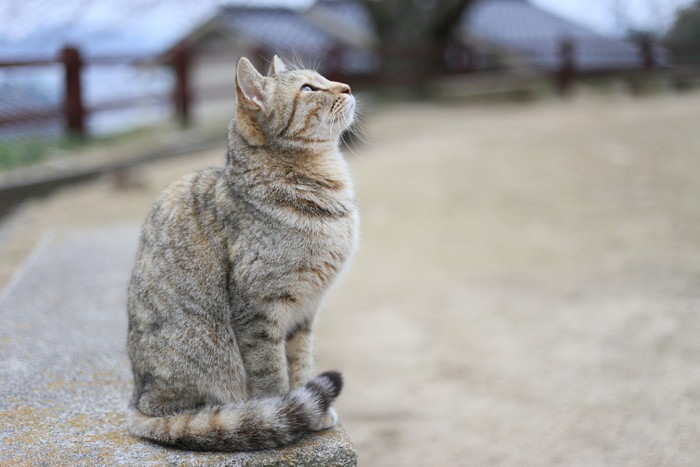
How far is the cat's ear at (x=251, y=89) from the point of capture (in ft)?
7.52

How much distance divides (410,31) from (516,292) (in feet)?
34.8

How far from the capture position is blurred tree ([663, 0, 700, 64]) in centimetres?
1591

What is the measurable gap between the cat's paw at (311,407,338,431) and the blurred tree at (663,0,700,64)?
16.1 m

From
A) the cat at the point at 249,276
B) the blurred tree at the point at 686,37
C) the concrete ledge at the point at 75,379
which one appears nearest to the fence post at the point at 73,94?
the concrete ledge at the point at 75,379

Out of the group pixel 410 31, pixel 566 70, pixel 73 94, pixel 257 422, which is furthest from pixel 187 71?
pixel 257 422

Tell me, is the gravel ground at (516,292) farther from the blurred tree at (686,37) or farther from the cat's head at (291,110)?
the blurred tree at (686,37)

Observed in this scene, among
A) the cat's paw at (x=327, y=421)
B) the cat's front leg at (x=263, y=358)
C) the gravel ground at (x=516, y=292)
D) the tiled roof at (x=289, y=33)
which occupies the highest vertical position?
the tiled roof at (x=289, y=33)

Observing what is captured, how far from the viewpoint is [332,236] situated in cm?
235

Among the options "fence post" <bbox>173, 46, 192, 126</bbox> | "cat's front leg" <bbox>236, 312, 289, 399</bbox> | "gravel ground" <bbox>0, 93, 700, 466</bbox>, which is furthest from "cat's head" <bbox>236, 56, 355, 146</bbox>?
"fence post" <bbox>173, 46, 192, 126</bbox>

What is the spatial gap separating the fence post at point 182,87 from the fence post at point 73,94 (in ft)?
7.04

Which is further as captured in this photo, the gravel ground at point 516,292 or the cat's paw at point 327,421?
the gravel ground at point 516,292

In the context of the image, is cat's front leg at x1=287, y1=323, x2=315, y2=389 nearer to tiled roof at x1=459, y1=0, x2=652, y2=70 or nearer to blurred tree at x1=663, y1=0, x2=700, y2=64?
tiled roof at x1=459, y1=0, x2=652, y2=70

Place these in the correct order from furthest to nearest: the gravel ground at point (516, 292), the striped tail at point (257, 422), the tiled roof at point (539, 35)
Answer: the tiled roof at point (539, 35) → the gravel ground at point (516, 292) → the striped tail at point (257, 422)

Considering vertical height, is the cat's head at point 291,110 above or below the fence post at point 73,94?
above
